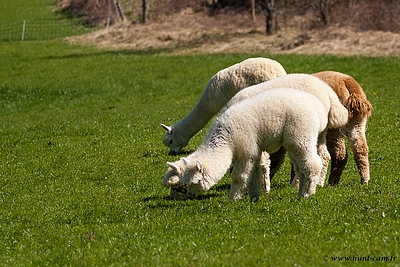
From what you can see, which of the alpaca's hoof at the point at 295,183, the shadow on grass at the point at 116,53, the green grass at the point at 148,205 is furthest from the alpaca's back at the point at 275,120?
the shadow on grass at the point at 116,53

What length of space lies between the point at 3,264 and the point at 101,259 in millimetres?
1129

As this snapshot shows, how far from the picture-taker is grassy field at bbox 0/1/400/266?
6.56 metres

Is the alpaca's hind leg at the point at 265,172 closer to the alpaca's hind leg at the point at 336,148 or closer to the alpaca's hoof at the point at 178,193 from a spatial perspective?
the alpaca's hind leg at the point at 336,148

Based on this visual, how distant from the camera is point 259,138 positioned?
27.2ft

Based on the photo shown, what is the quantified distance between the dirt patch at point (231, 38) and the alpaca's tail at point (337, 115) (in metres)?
17.8

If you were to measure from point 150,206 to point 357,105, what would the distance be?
3.35 metres

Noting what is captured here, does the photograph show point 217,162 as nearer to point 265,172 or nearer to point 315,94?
point 265,172

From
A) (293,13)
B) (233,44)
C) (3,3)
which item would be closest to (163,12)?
(293,13)

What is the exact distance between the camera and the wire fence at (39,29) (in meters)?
43.2

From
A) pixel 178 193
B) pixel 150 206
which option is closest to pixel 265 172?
pixel 178 193

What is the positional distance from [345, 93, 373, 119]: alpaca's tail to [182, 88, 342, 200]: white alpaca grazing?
3.69 ft

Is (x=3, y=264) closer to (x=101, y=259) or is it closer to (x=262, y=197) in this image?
(x=101, y=259)

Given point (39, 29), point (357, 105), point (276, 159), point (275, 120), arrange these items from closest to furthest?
point (275, 120) < point (357, 105) < point (276, 159) < point (39, 29)

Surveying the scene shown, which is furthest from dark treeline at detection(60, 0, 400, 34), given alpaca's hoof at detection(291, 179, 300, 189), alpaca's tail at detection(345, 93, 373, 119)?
alpaca's hoof at detection(291, 179, 300, 189)
